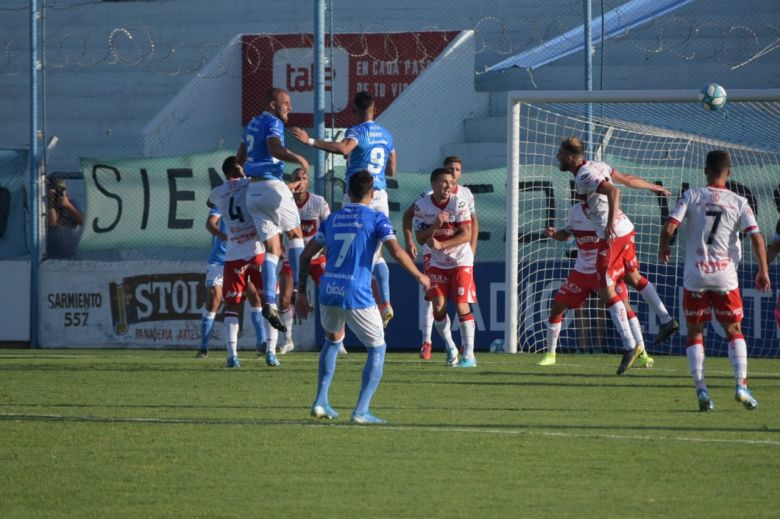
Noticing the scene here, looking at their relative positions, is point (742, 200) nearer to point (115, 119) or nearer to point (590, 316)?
point (590, 316)

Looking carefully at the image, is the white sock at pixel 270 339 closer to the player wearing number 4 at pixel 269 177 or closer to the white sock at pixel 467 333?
the player wearing number 4 at pixel 269 177

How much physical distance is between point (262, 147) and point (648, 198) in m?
6.26

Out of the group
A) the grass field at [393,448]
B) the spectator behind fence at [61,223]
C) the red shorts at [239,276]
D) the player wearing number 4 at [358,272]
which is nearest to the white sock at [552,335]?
the grass field at [393,448]

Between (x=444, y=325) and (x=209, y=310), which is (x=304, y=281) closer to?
(x=444, y=325)

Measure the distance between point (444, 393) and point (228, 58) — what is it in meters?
14.1

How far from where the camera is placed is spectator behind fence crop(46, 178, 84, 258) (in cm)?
1980

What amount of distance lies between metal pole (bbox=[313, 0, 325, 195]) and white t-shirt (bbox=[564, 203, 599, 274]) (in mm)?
4338

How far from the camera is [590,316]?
18.3 meters

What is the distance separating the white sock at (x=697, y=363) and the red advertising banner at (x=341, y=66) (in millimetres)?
13077

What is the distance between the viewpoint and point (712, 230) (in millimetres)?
10844

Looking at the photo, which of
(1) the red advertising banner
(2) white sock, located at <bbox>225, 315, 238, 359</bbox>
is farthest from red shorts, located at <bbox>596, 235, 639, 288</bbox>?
(1) the red advertising banner

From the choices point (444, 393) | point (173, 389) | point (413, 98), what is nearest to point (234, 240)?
point (173, 389)

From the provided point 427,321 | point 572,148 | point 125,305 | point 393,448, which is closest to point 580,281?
point 572,148

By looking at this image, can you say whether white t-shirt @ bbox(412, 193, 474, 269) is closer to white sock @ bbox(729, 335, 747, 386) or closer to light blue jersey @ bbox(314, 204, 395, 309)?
white sock @ bbox(729, 335, 747, 386)
